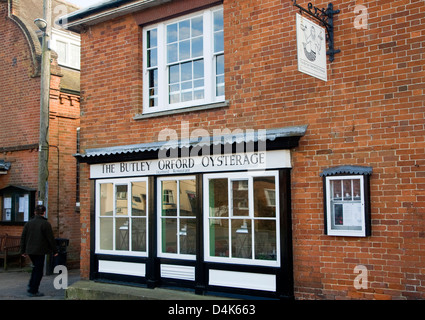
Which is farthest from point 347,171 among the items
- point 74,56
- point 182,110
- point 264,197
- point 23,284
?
point 74,56

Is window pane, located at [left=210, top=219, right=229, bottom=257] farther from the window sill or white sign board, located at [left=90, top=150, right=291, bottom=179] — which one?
the window sill

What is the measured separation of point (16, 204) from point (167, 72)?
743 centimetres

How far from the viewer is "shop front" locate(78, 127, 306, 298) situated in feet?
24.6

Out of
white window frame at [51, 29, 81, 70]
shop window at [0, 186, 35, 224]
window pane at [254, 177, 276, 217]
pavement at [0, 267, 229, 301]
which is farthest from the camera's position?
white window frame at [51, 29, 81, 70]

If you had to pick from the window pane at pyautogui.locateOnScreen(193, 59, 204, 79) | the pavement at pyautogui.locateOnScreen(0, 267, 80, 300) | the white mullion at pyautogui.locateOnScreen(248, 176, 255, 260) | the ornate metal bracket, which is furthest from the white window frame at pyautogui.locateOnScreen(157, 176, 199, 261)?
the ornate metal bracket

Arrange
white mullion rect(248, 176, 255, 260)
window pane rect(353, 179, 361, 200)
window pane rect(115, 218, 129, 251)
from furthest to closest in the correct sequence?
1. window pane rect(115, 218, 129, 251)
2. white mullion rect(248, 176, 255, 260)
3. window pane rect(353, 179, 361, 200)

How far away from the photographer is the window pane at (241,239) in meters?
7.84

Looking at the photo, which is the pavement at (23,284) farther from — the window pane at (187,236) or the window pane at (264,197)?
the window pane at (264,197)

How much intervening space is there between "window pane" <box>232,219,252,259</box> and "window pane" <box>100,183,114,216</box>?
9.87ft

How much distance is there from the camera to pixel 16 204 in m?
14.0

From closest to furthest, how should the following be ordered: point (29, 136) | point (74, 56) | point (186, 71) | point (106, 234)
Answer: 1. point (186, 71)
2. point (106, 234)
3. point (29, 136)
4. point (74, 56)

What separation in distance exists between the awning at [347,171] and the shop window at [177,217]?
2.58 m

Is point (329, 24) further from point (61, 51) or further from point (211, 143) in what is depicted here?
point (61, 51)
